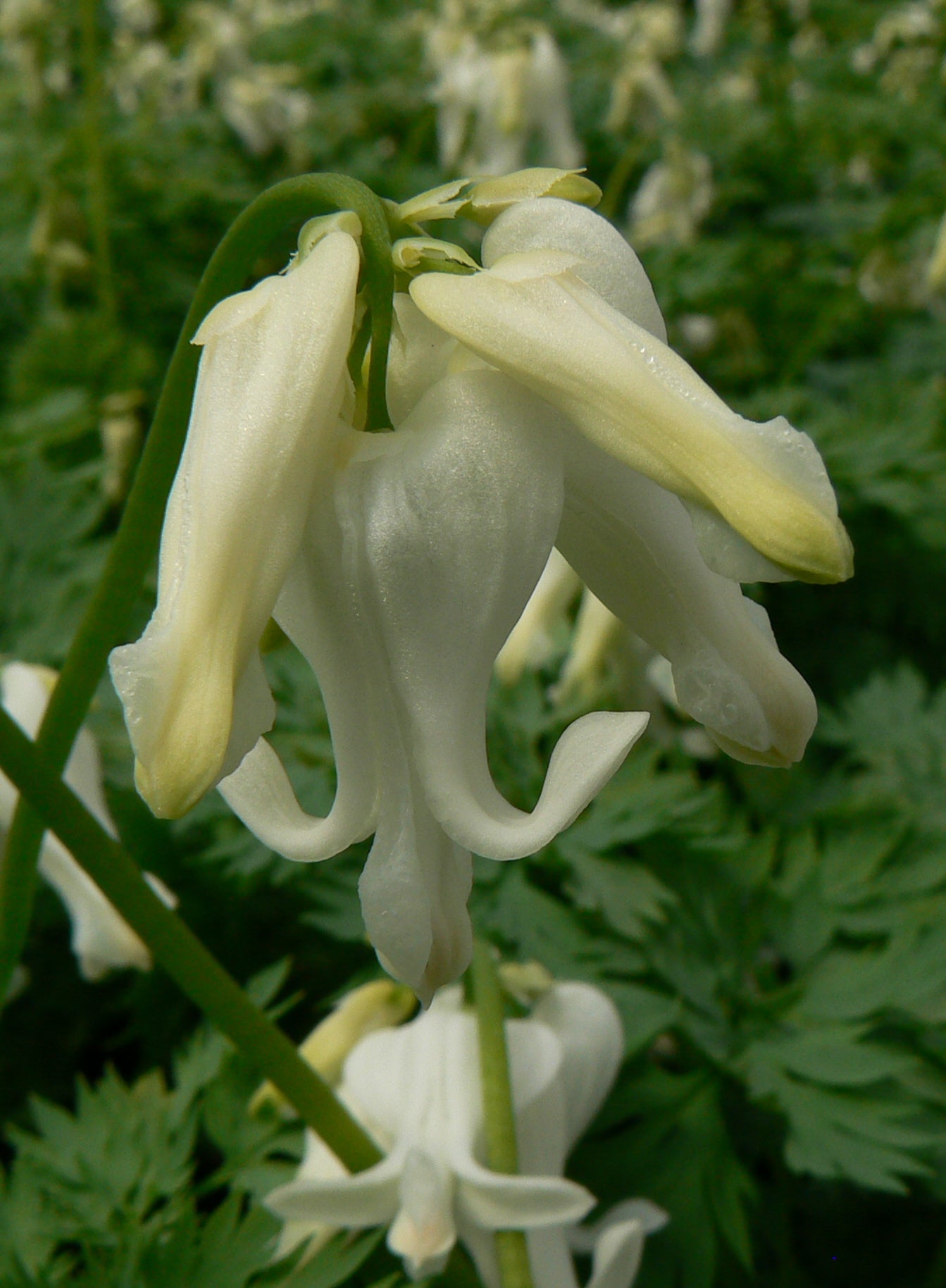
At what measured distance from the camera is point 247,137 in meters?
4.41

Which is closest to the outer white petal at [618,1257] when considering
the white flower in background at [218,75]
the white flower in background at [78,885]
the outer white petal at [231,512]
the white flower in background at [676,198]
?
the white flower in background at [78,885]

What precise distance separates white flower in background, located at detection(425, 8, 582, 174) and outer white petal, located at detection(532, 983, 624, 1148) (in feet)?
9.84

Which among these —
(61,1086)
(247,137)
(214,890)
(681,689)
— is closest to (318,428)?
(681,689)

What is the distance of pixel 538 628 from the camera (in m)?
1.89

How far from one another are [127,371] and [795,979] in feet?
6.52

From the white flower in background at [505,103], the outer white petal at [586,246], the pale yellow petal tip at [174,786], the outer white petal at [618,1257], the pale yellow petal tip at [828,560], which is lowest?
the white flower in background at [505,103]

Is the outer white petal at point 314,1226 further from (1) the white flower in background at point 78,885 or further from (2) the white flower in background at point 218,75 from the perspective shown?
(2) the white flower in background at point 218,75

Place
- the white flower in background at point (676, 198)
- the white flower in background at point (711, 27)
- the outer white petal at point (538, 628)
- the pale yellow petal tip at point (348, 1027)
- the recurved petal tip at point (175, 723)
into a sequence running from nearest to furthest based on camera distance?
the recurved petal tip at point (175, 723) → the pale yellow petal tip at point (348, 1027) → the outer white petal at point (538, 628) → the white flower in background at point (676, 198) → the white flower in background at point (711, 27)

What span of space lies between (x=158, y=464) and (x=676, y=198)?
346 centimetres

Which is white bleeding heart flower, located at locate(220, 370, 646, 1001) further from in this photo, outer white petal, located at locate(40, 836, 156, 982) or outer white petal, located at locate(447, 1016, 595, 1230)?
outer white petal, located at locate(40, 836, 156, 982)

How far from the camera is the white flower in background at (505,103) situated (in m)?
3.79

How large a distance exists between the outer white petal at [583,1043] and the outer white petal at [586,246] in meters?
0.83

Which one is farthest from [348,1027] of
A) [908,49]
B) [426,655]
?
[908,49]

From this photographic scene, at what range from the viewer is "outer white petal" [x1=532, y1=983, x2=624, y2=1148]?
52.6 inches
